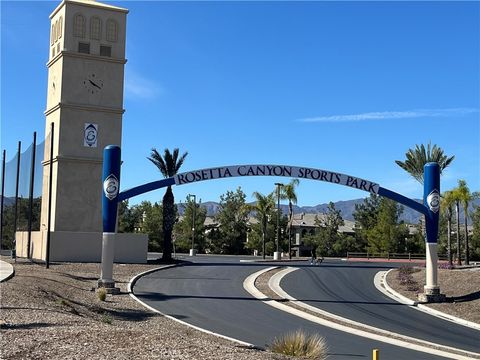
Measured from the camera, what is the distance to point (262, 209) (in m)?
68.5

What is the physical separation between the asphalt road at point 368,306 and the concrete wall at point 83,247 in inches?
483

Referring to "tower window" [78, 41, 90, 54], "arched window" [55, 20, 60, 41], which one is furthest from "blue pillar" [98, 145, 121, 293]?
"arched window" [55, 20, 60, 41]

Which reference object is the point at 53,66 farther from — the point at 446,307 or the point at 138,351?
the point at 138,351

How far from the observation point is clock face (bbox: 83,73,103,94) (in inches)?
1743

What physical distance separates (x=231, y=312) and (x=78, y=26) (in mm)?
29740

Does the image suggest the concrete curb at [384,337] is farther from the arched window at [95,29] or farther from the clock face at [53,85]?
the arched window at [95,29]

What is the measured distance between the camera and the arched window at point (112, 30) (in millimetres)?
45281

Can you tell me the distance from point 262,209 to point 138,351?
192 feet

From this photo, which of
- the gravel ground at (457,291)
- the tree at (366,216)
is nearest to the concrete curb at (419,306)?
the gravel ground at (457,291)

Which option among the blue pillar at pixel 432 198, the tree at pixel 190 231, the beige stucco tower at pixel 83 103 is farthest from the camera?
the tree at pixel 190 231

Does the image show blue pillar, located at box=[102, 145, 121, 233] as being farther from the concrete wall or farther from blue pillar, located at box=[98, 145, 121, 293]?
the concrete wall

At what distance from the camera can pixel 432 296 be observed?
26.5m

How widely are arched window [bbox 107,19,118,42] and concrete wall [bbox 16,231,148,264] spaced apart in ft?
48.1

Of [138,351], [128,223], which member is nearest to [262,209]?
[128,223]
